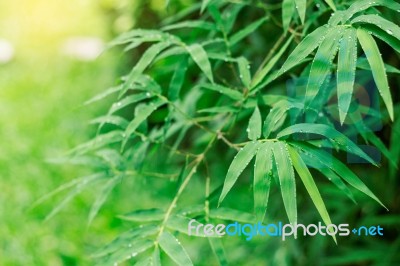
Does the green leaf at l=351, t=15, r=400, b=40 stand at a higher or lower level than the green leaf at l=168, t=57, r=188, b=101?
higher

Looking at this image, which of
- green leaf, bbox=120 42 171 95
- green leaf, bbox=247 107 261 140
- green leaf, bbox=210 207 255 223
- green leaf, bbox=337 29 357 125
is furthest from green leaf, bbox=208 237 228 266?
green leaf, bbox=337 29 357 125

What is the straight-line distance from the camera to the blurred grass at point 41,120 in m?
2.83

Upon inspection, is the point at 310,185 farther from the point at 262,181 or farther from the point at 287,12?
the point at 287,12

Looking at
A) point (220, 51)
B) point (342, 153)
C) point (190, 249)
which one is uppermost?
point (220, 51)

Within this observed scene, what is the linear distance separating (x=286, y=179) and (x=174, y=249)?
27 centimetres

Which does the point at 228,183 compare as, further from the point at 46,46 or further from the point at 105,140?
the point at 46,46

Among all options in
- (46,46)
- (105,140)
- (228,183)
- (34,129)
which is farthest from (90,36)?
(228,183)

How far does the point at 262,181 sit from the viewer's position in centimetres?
110

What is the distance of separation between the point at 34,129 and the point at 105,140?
2.82 meters

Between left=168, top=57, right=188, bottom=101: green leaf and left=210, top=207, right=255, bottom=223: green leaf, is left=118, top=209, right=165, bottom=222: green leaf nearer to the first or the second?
left=210, top=207, right=255, bottom=223: green leaf

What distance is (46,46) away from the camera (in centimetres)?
704

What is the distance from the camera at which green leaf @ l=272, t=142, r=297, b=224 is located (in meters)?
1.07

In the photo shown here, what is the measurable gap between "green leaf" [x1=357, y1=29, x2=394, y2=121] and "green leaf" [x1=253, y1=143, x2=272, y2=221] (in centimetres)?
21

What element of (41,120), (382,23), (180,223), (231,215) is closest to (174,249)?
(180,223)
